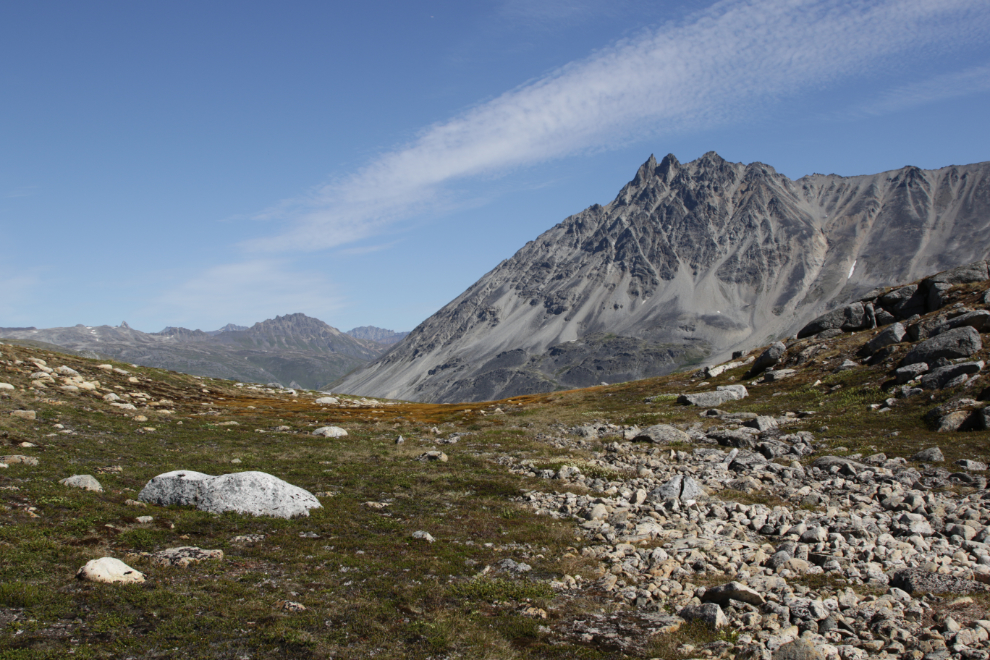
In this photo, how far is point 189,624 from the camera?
486 inches

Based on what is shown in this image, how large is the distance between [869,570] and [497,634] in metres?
11.1

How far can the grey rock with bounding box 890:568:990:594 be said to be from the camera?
14.7 metres

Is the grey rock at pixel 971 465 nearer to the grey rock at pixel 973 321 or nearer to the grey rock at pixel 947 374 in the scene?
the grey rock at pixel 947 374

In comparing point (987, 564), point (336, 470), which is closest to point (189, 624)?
point (336, 470)

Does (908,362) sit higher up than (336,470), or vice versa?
(908,362)

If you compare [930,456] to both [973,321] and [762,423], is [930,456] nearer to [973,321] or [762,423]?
[762,423]

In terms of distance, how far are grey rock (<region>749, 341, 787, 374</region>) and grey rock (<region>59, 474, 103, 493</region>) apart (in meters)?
66.3

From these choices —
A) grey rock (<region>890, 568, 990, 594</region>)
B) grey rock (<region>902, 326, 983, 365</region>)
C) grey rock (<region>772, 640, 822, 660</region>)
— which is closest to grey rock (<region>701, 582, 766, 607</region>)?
grey rock (<region>772, 640, 822, 660</region>)

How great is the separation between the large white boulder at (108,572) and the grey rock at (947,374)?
156 ft

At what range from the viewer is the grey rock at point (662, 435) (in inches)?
1523

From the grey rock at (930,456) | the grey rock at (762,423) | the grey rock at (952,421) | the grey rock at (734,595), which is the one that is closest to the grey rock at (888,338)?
the grey rock at (762,423)

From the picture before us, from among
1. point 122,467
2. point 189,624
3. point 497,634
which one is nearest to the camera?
point 189,624

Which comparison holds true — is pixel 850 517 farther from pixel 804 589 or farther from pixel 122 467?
pixel 122 467

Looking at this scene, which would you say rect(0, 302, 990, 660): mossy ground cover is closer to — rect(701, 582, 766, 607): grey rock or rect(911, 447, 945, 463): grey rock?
rect(911, 447, 945, 463): grey rock
